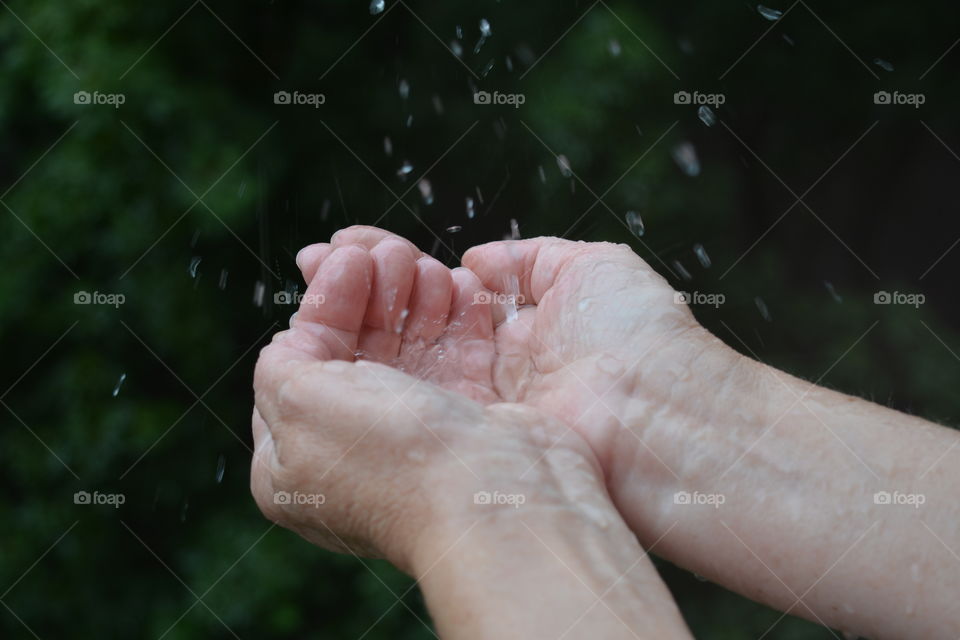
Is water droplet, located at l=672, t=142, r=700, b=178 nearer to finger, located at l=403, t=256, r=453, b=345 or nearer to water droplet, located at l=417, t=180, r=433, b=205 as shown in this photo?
water droplet, located at l=417, t=180, r=433, b=205

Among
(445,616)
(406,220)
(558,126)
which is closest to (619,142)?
(558,126)

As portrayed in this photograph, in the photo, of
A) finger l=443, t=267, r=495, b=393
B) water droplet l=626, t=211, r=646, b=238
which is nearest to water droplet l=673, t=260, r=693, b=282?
water droplet l=626, t=211, r=646, b=238

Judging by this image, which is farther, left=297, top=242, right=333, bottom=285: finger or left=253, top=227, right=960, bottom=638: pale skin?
left=297, top=242, right=333, bottom=285: finger

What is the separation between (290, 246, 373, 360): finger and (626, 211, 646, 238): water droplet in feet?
3.87

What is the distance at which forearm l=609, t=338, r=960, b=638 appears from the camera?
4.53 feet

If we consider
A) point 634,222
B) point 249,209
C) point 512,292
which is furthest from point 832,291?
point 249,209

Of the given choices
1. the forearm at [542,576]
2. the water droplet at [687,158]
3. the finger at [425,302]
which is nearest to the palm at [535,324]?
the finger at [425,302]

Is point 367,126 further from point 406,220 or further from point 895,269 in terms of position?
point 895,269

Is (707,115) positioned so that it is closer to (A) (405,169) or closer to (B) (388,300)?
(A) (405,169)

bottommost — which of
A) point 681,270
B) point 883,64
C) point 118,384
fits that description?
point 118,384

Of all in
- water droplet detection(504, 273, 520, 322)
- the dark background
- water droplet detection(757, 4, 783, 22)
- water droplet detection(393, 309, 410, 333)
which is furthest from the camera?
water droplet detection(757, 4, 783, 22)

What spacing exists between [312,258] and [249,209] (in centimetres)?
76

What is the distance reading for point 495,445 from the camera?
1282mm

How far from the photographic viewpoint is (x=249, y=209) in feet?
7.75
